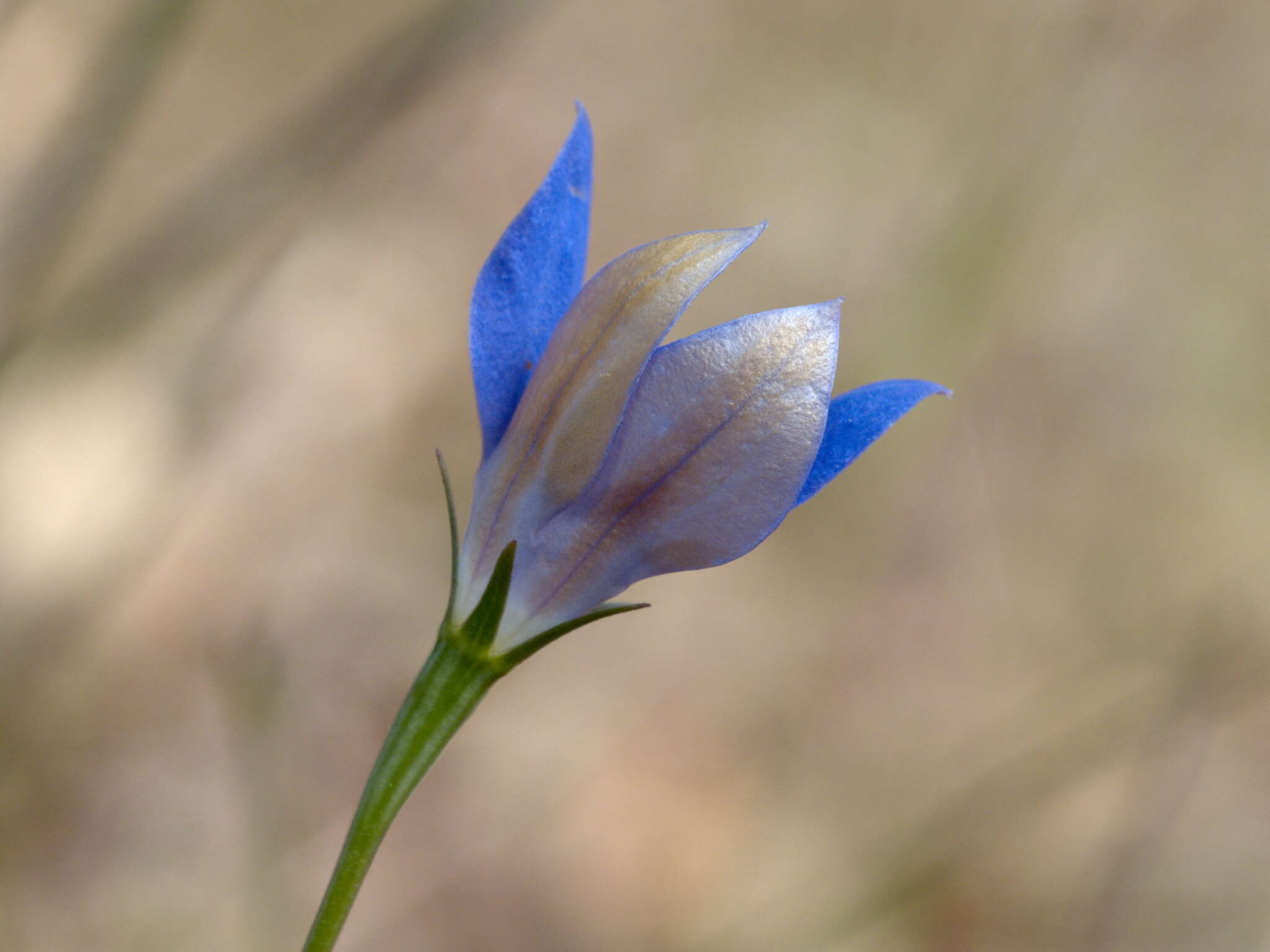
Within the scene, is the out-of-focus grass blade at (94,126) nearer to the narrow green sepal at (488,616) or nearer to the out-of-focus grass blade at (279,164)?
the out-of-focus grass blade at (279,164)

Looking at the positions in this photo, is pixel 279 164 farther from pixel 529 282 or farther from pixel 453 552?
pixel 453 552

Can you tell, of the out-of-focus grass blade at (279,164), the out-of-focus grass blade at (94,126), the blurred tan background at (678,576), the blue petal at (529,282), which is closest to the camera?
the blue petal at (529,282)

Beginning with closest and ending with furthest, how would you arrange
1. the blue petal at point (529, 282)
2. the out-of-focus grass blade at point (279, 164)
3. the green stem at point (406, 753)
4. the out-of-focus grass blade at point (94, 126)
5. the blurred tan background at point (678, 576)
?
the green stem at point (406, 753) → the blue petal at point (529, 282) → the out-of-focus grass blade at point (94, 126) → the out-of-focus grass blade at point (279, 164) → the blurred tan background at point (678, 576)

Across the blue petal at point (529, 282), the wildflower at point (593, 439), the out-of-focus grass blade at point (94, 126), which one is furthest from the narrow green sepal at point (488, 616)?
the out-of-focus grass blade at point (94, 126)

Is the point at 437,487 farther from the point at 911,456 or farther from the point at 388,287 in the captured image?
the point at 911,456

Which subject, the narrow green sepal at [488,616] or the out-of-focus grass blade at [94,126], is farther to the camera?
the out-of-focus grass blade at [94,126]

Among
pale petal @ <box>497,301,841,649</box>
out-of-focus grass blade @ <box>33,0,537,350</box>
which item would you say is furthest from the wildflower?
out-of-focus grass blade @ <box>33,0,537,350</box>

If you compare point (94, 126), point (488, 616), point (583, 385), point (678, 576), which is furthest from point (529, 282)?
point (678, 576)
